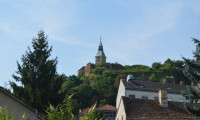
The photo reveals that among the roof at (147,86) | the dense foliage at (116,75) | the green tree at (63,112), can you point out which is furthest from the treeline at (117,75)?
the green tree at (63,112)

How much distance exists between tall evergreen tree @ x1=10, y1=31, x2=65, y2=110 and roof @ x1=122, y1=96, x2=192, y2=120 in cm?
764

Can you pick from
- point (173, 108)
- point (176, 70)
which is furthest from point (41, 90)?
point (176, 70)

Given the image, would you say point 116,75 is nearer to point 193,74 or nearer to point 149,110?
point 149,110

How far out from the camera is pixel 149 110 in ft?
89.5

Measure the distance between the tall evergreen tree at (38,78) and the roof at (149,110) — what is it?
7638mm

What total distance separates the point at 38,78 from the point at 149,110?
11.2 m

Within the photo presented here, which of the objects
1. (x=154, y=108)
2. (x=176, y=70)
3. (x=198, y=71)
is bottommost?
(x=154, y=108)

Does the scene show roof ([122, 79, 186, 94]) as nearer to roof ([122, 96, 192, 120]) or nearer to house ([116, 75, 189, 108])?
house ([116, 75, 189, 108])

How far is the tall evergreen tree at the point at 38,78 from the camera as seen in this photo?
21.8 meters

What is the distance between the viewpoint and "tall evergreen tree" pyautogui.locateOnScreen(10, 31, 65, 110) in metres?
21.8

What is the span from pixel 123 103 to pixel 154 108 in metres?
3.12

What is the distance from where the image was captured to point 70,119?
360 cm

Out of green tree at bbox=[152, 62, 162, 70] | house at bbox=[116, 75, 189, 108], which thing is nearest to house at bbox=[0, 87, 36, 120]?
house at bbox=[116, 75, 189, 108]

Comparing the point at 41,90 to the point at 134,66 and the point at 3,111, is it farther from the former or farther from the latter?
the point at 134,66
